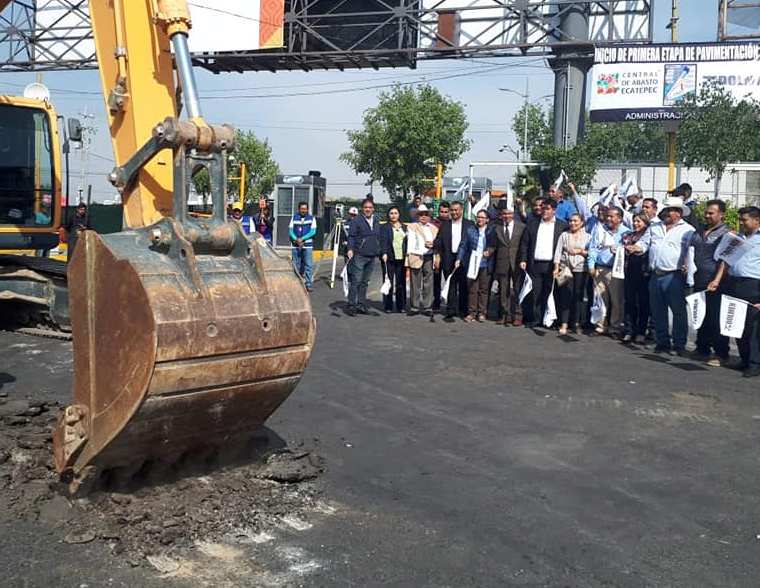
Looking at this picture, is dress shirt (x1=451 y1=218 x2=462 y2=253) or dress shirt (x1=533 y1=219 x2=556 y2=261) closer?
dress shirt (x1=533 y1=219 x2=556 y2=261)

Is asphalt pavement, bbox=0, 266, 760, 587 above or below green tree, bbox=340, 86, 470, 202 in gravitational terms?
below

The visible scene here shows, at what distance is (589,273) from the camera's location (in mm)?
11602

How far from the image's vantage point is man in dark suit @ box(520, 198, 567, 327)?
11867 millimetres

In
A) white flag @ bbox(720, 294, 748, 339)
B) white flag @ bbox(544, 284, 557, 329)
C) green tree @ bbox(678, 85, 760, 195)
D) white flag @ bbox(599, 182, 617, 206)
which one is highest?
green tree @ bbox(678, 85, 760, 195)

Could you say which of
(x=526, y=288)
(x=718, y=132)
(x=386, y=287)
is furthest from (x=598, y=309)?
(x=718, y=132)

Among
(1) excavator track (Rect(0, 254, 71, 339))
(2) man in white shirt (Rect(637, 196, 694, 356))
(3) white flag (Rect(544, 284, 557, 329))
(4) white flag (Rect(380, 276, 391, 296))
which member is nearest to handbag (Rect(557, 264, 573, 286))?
(3) white flag (Rect(544, 284, 557, 329))

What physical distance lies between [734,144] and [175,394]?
22098 millimetres

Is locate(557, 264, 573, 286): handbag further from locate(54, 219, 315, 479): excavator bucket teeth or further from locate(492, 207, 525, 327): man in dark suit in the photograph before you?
locate(54, 219, 315, 479): excavator bucket teeth

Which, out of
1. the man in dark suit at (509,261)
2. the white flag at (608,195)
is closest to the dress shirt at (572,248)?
the man in dark suit at (509,261)

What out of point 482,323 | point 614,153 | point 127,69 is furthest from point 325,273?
point 614,153

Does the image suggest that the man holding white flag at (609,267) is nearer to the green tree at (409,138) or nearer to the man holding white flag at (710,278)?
the man holding white flag at (710,278)

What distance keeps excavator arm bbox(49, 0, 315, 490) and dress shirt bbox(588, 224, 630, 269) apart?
7363 millimetres

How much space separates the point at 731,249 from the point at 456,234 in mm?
4626

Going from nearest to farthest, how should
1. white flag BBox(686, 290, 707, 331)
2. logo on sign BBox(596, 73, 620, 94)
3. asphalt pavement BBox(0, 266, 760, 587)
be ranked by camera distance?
asphalt pavement BBox(0, 266, 760, 587) → white flag BBox(686, 290, 707, 331) → logo on sign BBox(596, 73, 620, 94)
